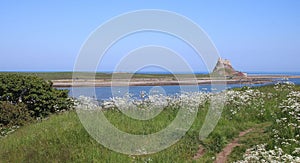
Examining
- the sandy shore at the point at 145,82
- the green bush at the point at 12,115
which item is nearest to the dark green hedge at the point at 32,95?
the green bush at the point at 12,115

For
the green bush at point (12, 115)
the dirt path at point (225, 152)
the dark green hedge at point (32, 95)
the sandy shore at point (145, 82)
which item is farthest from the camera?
the dark green hedge at point (32, 95)

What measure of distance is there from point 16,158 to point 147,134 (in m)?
4.78

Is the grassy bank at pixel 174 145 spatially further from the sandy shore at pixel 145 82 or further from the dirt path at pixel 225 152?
the sandy shore at pixel 145 82

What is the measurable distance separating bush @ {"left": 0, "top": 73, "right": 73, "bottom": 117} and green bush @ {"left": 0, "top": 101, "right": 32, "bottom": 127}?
4.26 ft

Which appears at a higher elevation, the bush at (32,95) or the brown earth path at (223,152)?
the bush at (32,95)

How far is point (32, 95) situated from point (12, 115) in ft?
8.33

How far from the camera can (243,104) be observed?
16891 millimetres

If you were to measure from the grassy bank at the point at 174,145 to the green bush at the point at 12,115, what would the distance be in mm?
6721

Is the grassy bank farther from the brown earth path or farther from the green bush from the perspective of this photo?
the green bush

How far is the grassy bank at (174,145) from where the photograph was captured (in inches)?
489

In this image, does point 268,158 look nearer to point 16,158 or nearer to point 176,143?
point 176,143

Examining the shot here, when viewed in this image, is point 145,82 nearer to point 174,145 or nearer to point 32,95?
point 32,95

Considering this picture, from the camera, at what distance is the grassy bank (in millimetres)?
12414

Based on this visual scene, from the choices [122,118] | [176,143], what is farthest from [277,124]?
[122,118]
